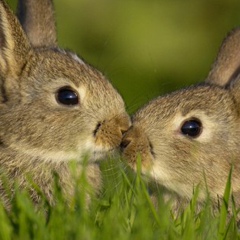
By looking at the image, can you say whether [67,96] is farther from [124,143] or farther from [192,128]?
[192,128]

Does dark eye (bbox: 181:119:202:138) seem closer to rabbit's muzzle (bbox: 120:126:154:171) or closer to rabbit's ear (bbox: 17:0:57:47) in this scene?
rabbit's muzzle (bbox: 120:126:154:171)

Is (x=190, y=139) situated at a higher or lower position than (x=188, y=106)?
lower

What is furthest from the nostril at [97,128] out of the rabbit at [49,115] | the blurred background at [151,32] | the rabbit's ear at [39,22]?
the blurred background at [151,32]

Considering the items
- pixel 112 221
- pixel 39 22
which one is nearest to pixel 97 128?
pixel 112 221

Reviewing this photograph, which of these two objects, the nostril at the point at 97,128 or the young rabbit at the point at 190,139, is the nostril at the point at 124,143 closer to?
the young rabbit at the point at 190,139

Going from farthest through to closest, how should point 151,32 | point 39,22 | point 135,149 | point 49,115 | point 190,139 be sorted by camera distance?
point 151,32, point 39,22, point 190,139, point 49,115, point 135,149

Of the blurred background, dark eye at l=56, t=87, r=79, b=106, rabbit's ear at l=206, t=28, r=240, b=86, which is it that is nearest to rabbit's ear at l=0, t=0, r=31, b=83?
dark eye at l=56, t=87, r=79, b=106

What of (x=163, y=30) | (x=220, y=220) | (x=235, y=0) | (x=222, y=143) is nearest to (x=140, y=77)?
(x=163, y=30)
